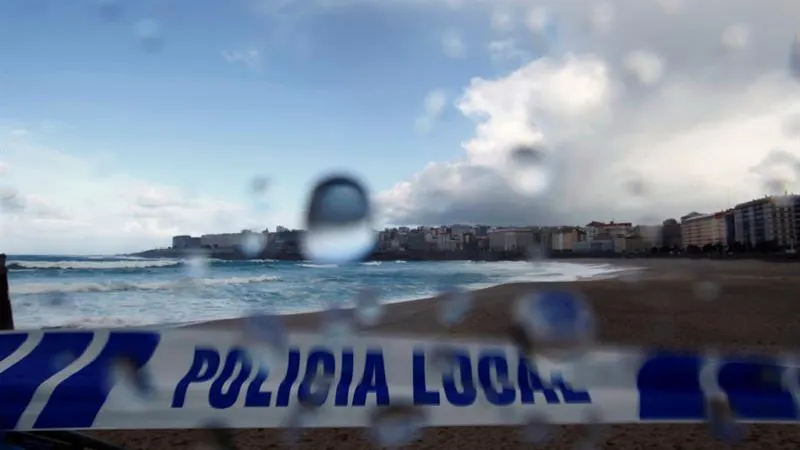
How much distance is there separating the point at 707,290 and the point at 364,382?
12449mm

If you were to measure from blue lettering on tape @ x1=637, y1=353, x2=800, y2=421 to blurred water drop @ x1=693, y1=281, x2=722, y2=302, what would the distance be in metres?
9.82

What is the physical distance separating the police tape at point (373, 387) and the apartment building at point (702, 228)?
9.74 metres

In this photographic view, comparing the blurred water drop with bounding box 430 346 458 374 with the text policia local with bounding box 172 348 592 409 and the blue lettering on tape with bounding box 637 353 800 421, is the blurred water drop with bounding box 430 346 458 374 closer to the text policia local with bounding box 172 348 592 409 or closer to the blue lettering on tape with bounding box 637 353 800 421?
the text policia local with bounding box 172 348 592 409

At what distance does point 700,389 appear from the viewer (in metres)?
1.71

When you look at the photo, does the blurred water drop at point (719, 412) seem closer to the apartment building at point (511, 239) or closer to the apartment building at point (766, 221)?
the apartment building at point (511, 239)

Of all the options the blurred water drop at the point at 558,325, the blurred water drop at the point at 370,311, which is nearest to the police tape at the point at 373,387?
the blurred water drop at the point at 558,325

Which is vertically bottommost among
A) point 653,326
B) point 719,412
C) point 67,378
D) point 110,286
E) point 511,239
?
point 653,326

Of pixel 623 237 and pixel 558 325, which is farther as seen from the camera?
pixel 623 237

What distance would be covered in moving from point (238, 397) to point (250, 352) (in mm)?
300

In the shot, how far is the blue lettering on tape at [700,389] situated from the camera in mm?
1664

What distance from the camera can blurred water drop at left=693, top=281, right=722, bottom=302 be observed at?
11.0 m

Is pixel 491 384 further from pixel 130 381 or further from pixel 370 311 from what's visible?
A: pixel 370 311

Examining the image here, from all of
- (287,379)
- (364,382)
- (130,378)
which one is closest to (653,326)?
(364,382)

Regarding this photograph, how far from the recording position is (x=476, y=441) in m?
2.89
